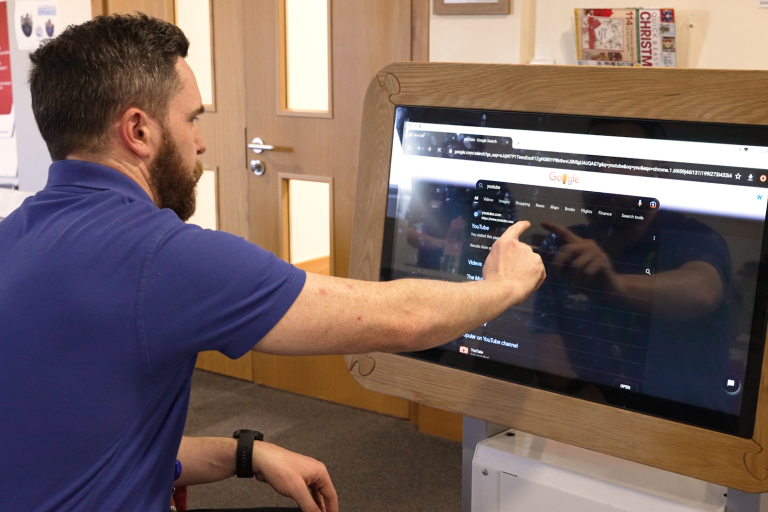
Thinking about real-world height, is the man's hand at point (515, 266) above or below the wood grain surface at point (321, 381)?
above

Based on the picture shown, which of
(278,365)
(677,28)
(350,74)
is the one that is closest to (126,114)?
(677,28)

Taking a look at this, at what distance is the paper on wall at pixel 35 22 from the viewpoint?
11.8 ft

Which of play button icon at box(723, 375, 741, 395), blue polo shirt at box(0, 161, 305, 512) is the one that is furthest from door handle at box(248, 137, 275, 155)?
play button icon at box(723, 375, 741, 395)

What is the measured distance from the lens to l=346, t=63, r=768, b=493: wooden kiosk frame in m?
0.88

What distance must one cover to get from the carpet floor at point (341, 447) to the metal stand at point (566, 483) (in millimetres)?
1396

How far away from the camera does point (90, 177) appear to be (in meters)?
1.02

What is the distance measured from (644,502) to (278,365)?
8.46ft

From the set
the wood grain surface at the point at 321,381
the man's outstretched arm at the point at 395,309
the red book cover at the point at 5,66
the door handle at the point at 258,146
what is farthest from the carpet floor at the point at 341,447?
Answer: the red book cover at the point at 5,66

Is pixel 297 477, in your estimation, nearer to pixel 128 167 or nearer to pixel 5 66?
pixel 128 167

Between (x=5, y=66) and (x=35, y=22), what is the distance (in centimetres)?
40

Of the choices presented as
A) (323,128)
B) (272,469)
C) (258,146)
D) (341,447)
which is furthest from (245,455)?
(258,146)

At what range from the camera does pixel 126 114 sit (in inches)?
40.9

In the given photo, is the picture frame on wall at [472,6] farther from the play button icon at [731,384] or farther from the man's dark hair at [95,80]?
the play button icon at [731,384]

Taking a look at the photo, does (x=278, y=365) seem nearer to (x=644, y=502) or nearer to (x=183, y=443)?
(x=183, y=443)
